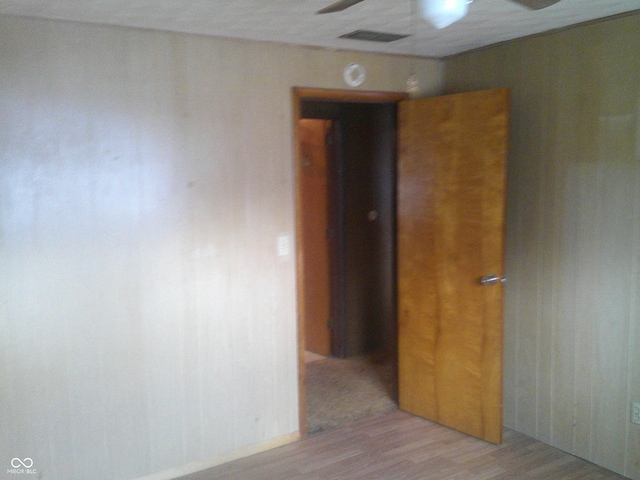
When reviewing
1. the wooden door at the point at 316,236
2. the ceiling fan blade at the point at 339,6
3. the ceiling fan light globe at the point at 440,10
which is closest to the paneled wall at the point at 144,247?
the ceiling fan blade at the point at 339,6

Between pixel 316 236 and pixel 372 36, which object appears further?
pixel 316 236

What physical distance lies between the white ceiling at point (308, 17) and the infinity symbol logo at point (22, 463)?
6.50 feet

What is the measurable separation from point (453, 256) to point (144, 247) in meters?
1.78

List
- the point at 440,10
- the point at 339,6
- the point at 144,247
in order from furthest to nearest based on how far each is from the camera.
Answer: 1. the point at 144,247
2. the point at 339,6
3. the point at 440,10

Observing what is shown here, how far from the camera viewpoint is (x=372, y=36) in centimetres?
308

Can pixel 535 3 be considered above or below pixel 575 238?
above

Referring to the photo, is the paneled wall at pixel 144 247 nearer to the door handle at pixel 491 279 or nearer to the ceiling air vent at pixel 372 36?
the ceiling air vent at pixel 372 36

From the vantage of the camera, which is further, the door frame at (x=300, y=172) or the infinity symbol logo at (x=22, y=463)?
the door frame at (x=300, y=172)

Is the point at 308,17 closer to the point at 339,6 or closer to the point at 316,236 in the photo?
the point at 339,6

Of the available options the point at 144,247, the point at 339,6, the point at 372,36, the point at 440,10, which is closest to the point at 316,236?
the point at 372,36

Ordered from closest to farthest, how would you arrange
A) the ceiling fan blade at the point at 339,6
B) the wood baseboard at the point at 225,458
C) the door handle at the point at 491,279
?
1. the ceiling fan blade at the point at 339,6
2. the wood baseboard at the point at 225,458
3. the door handle at the point at 491,279

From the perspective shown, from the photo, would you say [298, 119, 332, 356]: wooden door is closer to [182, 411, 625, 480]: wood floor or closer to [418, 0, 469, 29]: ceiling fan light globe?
[182, 411, 625, 480]: wood floor

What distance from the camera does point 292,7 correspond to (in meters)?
2.46

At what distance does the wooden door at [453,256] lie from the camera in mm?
3197
